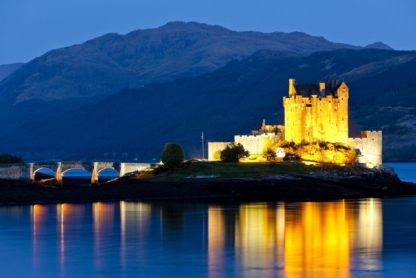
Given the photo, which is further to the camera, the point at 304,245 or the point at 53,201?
the point at 53,201

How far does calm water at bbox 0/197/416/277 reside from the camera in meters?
47.8

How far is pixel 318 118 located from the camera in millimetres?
106375

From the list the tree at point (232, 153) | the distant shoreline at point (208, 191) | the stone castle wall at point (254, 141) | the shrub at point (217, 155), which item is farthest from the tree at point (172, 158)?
the stone castle wall at point (254, 141)

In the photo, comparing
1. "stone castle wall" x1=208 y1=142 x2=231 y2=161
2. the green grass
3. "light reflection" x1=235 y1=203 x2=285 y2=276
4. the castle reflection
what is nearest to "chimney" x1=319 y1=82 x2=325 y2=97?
the green grass

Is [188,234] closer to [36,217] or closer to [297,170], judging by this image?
[36,217]

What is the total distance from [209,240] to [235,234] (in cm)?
310

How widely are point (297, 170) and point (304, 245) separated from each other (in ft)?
141

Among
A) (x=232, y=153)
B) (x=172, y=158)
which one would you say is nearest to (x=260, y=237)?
(x=172, y=158)

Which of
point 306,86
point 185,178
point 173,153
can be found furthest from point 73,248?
point 306,86

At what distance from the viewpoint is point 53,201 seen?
284 ft

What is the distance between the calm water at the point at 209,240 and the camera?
4778 centimetres

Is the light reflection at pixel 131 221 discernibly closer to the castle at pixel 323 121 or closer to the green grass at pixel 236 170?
the green grass at pixel 236 170

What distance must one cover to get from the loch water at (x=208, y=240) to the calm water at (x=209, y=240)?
0.18 feet

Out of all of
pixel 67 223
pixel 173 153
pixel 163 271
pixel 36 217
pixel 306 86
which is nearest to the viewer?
pixel 163 271
